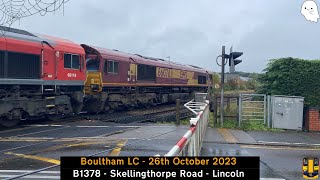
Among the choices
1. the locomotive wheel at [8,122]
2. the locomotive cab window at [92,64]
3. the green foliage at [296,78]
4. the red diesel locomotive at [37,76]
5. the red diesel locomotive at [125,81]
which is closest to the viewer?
the red diesel locomotive at [37,76]

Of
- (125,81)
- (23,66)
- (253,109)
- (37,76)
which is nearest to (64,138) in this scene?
(23,66)

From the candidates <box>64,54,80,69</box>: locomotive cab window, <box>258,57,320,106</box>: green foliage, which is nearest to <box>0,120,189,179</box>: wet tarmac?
<box>64,54,80,69</box>: locomotive cab window

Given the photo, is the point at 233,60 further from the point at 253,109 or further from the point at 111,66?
the point at 111,66

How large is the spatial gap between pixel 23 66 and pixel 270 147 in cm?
986

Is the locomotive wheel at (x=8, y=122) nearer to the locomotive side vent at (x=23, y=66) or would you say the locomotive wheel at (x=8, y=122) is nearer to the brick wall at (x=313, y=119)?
the locomotive side vent at (x=23, y=66)

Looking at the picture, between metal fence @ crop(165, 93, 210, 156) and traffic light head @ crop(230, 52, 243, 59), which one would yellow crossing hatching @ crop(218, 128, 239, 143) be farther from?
traffic light head @ crop(230, 52, 243, 59)

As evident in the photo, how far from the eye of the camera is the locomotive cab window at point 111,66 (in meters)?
24.3

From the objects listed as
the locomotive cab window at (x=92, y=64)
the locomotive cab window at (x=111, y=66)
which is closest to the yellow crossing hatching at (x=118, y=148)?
the locomotive cab window at (x=92, y=64)

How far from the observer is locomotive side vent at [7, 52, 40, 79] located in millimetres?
16844

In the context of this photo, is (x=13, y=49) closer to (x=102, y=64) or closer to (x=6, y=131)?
(x=6, y=131)

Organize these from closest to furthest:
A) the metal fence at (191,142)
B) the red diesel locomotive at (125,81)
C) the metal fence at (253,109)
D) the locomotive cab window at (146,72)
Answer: the metal fence at (191,142)
the metal fence at (253,109)
the red diesel locomotive at (125,81)
the locomotive cab window at (146,72)

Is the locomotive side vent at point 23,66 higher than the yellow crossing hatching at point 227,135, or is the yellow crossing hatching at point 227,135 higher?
the locomotive side vent at point 23,66

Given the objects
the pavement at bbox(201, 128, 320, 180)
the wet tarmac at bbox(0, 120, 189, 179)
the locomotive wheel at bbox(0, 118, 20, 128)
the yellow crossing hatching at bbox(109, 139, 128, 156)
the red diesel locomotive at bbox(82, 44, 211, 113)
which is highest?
the red diesel locomotive at bbox(82, 44, 211, 113)

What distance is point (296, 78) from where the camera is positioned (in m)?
20.0
